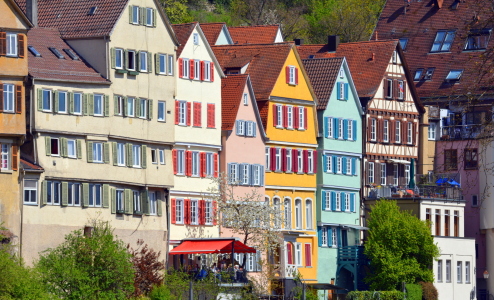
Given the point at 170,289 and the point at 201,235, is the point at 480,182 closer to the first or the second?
the point at 201,235

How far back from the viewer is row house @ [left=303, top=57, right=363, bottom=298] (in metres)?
70.9

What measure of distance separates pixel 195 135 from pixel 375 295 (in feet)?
49.0

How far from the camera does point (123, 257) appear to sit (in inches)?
1832

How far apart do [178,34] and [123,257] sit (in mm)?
17756

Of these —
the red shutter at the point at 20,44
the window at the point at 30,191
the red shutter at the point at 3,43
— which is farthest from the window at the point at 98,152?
the red shutter at the point at 3,43

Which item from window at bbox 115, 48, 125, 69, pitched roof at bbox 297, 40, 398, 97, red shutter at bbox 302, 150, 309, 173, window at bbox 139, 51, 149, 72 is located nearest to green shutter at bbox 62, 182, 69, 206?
window at bbox 115, 48, 125, 69

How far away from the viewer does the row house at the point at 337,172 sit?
7088cm

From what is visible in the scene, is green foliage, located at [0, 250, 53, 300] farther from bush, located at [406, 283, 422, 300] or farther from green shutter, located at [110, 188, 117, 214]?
bush, located at [406, 283, 422, 300]

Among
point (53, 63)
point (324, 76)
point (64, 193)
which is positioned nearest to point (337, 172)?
point (324, 76)

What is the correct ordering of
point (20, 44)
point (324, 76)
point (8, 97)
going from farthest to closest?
1. point (324, 76)
2. point (20, 44)
3. point (8, 97)

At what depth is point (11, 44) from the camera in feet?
161

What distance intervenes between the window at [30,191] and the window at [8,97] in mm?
3271

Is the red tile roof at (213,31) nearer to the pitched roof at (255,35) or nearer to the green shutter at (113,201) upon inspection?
the pitched roof at (255,35)

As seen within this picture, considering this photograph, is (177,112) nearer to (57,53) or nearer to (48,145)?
(57,53)
